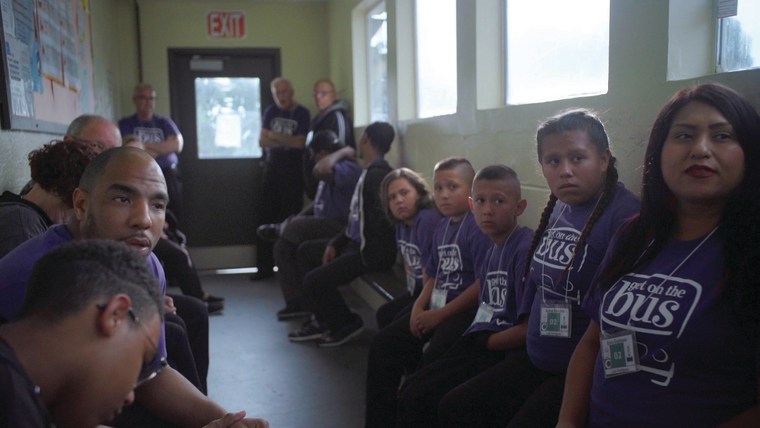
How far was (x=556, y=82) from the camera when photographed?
2.52 metres

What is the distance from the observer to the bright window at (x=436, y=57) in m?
3.50

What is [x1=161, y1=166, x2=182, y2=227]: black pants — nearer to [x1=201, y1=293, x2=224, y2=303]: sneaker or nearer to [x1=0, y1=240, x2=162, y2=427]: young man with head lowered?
[x1=201, y1=293, x2=224, y2=303]: sneaker

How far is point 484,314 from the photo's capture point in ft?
6.94

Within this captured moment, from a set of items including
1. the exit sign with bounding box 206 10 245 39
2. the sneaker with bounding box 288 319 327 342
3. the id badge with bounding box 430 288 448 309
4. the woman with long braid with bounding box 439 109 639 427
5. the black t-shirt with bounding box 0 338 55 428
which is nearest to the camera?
the black t-shirt with bounding box 0 338 55 428

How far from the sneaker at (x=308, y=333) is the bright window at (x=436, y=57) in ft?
4.92

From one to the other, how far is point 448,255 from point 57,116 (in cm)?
237

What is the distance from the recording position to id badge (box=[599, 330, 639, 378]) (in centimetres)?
129

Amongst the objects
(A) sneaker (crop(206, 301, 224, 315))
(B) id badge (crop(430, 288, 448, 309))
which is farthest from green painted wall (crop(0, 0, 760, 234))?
(A) sneaker (crop(206, 301, 224, 315))

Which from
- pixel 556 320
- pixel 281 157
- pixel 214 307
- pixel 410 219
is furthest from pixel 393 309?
pixel 281 157

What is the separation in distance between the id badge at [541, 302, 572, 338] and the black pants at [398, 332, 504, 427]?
0.34 metres

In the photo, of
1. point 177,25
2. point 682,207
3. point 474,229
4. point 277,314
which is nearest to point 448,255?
point 474,229

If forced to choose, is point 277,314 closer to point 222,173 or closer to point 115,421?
point 222,173

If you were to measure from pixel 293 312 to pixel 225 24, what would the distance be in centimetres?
315

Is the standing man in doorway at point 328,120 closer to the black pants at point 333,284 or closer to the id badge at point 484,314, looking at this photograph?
the black pants at point 333,284
